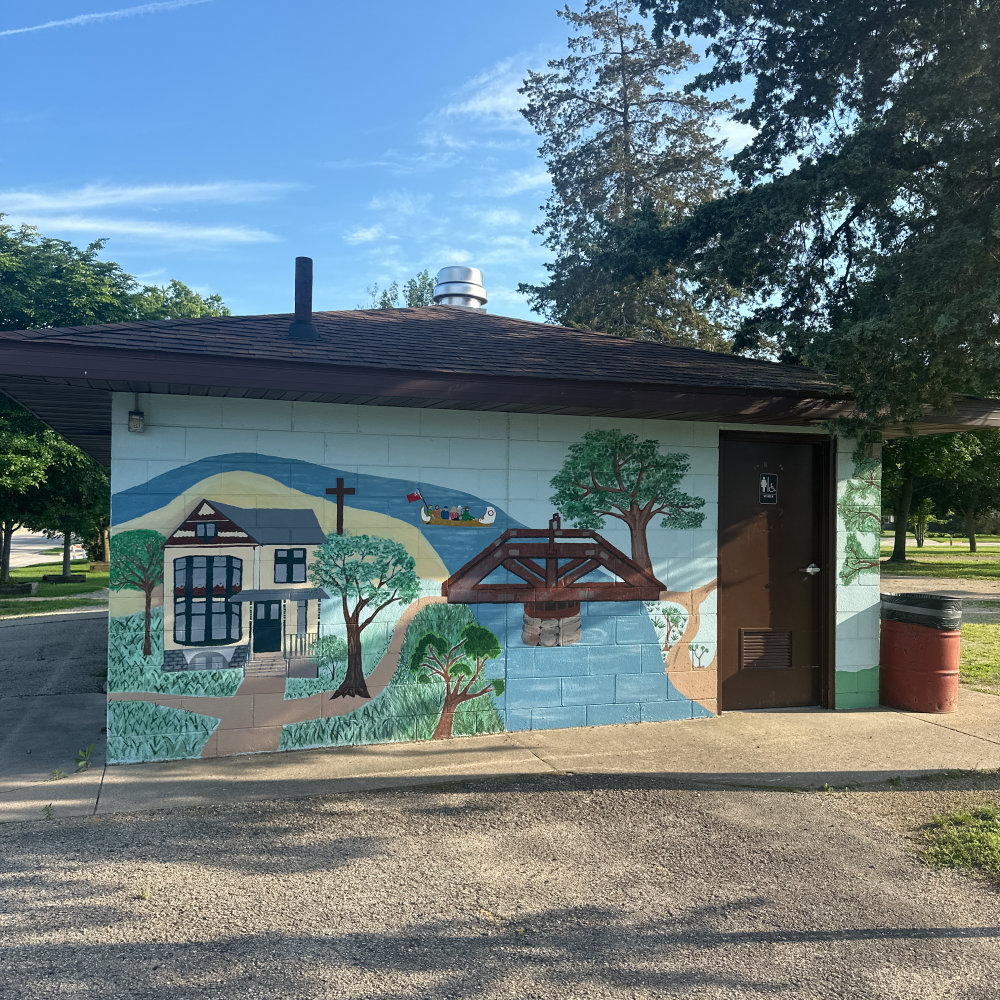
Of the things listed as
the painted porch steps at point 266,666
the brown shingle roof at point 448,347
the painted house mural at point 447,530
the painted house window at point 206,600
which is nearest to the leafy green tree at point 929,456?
the brown shingle roof at point 448,347

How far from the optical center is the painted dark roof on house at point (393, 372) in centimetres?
537

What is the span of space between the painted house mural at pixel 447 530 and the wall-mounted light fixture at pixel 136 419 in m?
0.01

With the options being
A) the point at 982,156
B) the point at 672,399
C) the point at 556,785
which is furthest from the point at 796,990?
the point at 982,156

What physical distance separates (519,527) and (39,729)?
4.46 metres

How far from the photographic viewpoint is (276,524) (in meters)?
6.17

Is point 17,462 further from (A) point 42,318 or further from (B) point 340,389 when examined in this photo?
(B) point 340,389

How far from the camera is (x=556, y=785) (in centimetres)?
548

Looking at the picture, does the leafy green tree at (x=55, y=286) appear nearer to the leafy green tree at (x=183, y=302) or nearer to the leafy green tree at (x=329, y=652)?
the leafy green tree at (x=183, y=302)

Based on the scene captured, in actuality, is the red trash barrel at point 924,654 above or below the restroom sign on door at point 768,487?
below

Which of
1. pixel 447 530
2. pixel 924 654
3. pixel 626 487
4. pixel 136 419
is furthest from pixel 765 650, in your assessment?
pixel 136 419

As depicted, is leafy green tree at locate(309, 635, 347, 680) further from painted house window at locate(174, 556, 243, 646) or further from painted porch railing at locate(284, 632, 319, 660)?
painted house window at locate(174, 556, 243, 646)

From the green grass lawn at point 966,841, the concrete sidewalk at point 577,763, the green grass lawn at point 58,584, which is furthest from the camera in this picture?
the green grass lawn at point 58,584

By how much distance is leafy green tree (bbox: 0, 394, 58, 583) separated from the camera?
17.4 m

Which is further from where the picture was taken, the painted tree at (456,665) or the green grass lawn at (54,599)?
the green grass lawn at (54,599)
